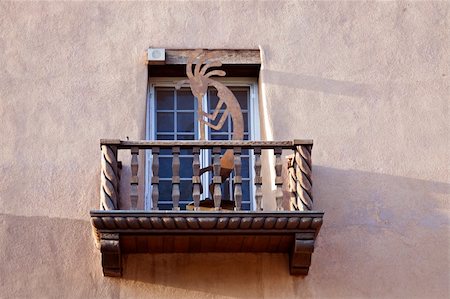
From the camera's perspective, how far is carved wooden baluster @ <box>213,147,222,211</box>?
998cm

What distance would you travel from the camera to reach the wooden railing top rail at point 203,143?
1015 cm

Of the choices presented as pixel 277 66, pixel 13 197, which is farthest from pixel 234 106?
pixel 13 197

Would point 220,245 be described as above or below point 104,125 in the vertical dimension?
below

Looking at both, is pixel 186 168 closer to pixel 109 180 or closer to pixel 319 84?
pixel 109 180

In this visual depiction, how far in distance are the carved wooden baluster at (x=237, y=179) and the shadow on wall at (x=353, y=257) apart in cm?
46

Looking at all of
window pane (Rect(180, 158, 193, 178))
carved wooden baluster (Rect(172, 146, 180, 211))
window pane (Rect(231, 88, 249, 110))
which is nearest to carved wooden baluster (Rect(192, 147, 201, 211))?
carved wooden baluster (Rect(172, 146, 180, 211))

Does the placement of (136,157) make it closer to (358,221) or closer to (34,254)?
(34,254)

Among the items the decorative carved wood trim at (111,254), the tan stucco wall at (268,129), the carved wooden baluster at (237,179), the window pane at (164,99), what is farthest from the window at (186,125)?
the decorative carved wood trim at (111,254)

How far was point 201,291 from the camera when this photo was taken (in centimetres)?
1002

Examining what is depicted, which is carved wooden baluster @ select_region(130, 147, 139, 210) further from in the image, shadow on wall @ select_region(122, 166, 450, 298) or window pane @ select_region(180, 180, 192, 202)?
window pane @ select_region(180, 180, 192, 202)

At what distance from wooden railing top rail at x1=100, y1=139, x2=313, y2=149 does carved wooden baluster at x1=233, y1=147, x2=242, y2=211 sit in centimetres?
7

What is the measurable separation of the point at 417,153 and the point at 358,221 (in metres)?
0.85

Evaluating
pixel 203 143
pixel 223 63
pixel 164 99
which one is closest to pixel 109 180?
pixel 203 143

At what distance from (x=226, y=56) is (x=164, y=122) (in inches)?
31.5
